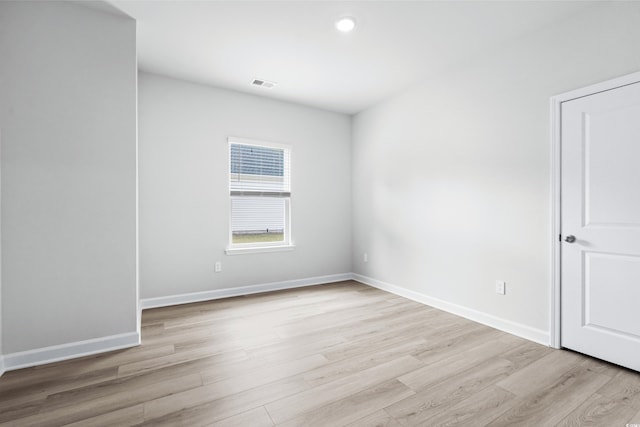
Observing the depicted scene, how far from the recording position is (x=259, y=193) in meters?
4.28

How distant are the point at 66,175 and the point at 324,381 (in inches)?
97.5

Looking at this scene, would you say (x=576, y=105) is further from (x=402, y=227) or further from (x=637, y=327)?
(x=402, y=227)

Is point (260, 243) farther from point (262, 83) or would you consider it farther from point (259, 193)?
point (262, 83)

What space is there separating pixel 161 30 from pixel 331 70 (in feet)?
5.62

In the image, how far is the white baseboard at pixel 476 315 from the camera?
105 inches

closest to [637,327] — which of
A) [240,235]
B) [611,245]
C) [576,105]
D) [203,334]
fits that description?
[611,245]

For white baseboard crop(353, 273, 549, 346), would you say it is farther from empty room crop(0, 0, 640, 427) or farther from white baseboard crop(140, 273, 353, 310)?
white baseboard crop(140, 273, 353, 310)

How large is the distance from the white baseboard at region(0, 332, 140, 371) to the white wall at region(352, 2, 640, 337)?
10.3 ft

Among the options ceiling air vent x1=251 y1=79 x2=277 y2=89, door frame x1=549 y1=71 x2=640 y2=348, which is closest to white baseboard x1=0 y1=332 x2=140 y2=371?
ceiling air vent x1=251 y1=79 x2=277 y2=89

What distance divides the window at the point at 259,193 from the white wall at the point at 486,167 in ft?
4.61

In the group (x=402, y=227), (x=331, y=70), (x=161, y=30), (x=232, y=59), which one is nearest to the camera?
(x=161, y=30)

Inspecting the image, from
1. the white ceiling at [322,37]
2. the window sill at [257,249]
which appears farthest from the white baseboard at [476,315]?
the white ceiling at [322,37]

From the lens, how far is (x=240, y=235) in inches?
165

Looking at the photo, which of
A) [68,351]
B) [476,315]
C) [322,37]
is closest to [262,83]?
[322,37]
